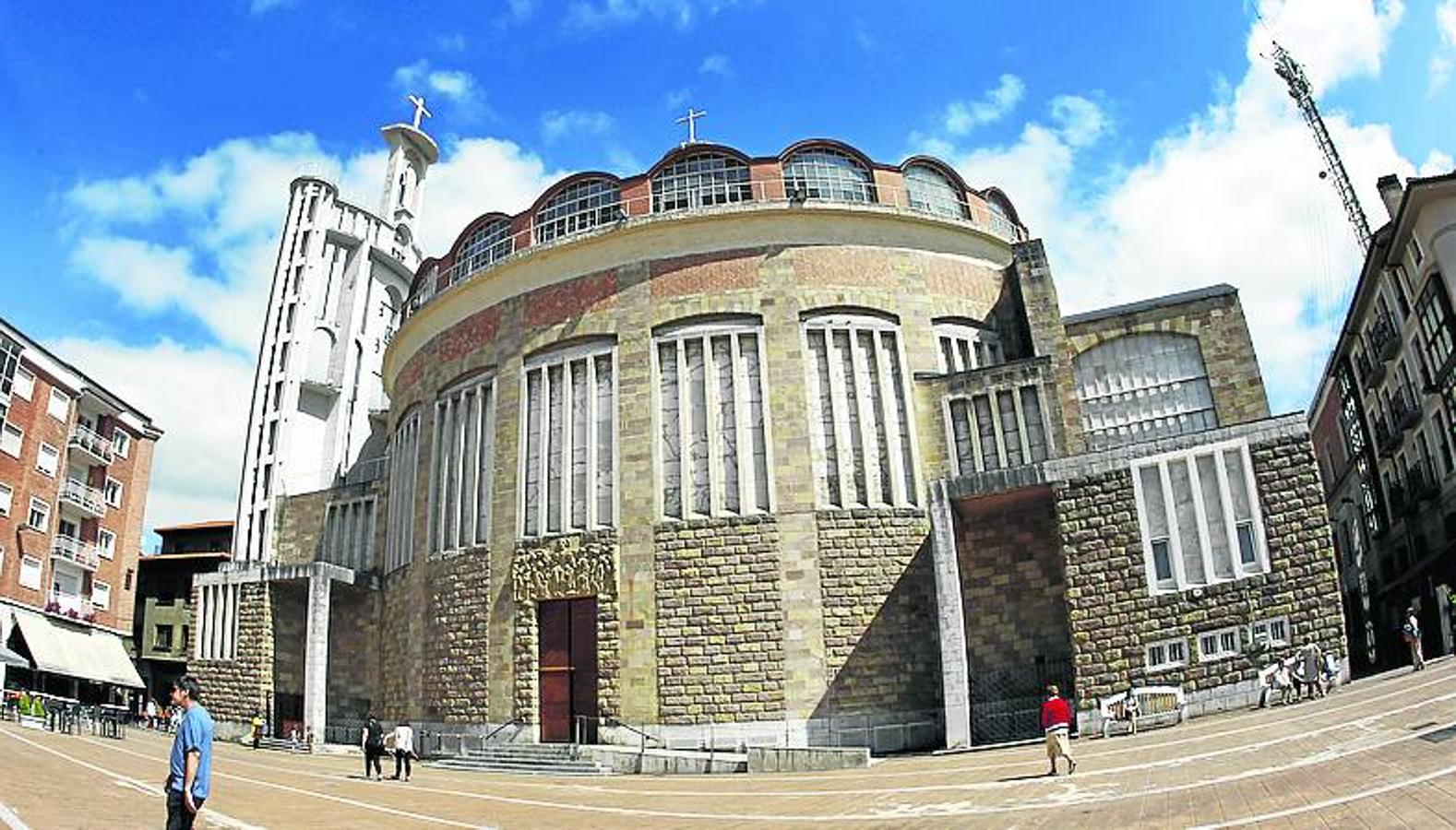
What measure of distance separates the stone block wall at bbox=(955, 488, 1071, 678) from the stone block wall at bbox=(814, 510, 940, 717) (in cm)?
102

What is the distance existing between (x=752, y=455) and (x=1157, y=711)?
36.1 ft

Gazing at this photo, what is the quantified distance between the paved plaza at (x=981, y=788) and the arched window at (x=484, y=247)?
1647 cm

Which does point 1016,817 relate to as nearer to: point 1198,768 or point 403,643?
point 1198,768

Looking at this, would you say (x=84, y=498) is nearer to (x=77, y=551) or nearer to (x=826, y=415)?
(x=77, y=551)

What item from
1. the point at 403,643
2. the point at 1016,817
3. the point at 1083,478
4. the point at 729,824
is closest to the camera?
the point at 1016,817

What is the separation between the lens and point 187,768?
7.16 m

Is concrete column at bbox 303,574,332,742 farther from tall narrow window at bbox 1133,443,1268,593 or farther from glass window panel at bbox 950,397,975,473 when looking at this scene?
tall narrow window at bbox 1133,443,1268,593

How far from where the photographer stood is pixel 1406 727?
38.9 feet

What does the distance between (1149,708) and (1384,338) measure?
24.2 metres

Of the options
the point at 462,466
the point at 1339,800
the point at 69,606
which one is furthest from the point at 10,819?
the point at 69,606

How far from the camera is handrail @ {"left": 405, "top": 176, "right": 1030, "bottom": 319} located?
2658cm

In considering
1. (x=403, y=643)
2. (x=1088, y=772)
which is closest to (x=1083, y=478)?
(x=1088, y=772)

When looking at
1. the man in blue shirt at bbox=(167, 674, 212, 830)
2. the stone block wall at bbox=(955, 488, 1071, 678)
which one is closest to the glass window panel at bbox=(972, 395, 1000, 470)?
the stone block wall at bbox=(955, 488, 1071, 678)

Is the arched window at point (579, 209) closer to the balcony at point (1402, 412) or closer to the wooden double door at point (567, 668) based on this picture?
the wooden double door at point (567, 668)
